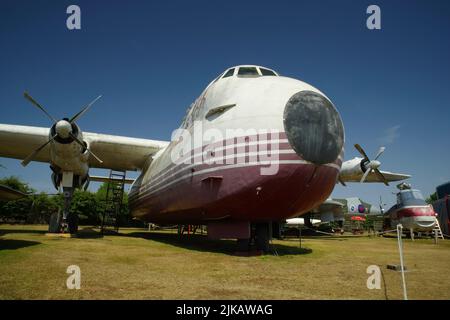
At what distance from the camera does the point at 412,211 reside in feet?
82.0

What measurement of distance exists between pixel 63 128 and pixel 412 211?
87.4ft

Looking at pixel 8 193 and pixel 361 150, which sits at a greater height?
pixel 361 150

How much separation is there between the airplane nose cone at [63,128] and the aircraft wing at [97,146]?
344cm

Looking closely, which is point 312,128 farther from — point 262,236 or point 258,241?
point 258,241

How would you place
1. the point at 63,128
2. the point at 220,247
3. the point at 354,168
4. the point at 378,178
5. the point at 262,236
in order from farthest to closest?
the point at 378,178 → the point at 354,168 → the point at 63,128 → the point at 220,247 → the point at 262,236

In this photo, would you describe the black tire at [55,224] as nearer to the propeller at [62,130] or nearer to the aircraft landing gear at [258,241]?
the propeller at [62,130]

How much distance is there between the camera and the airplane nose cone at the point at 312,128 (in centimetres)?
846

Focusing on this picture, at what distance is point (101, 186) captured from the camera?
6975cm

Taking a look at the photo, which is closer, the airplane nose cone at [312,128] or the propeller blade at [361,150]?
the airplane nose cone at [312,128]

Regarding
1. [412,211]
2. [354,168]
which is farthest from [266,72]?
[412,211]

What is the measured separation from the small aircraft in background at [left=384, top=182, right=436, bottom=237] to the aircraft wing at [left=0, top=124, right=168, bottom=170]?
835 inches

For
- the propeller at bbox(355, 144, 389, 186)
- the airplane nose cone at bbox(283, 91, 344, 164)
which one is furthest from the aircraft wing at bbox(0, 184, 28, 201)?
the propeller at bbox(355, 144, 389, 186)

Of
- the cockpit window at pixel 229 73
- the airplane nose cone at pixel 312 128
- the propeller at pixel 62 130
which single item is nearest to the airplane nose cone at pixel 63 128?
the propeller at pixel 62 130

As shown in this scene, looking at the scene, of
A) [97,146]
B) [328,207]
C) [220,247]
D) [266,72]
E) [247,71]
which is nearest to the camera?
[247,71]
